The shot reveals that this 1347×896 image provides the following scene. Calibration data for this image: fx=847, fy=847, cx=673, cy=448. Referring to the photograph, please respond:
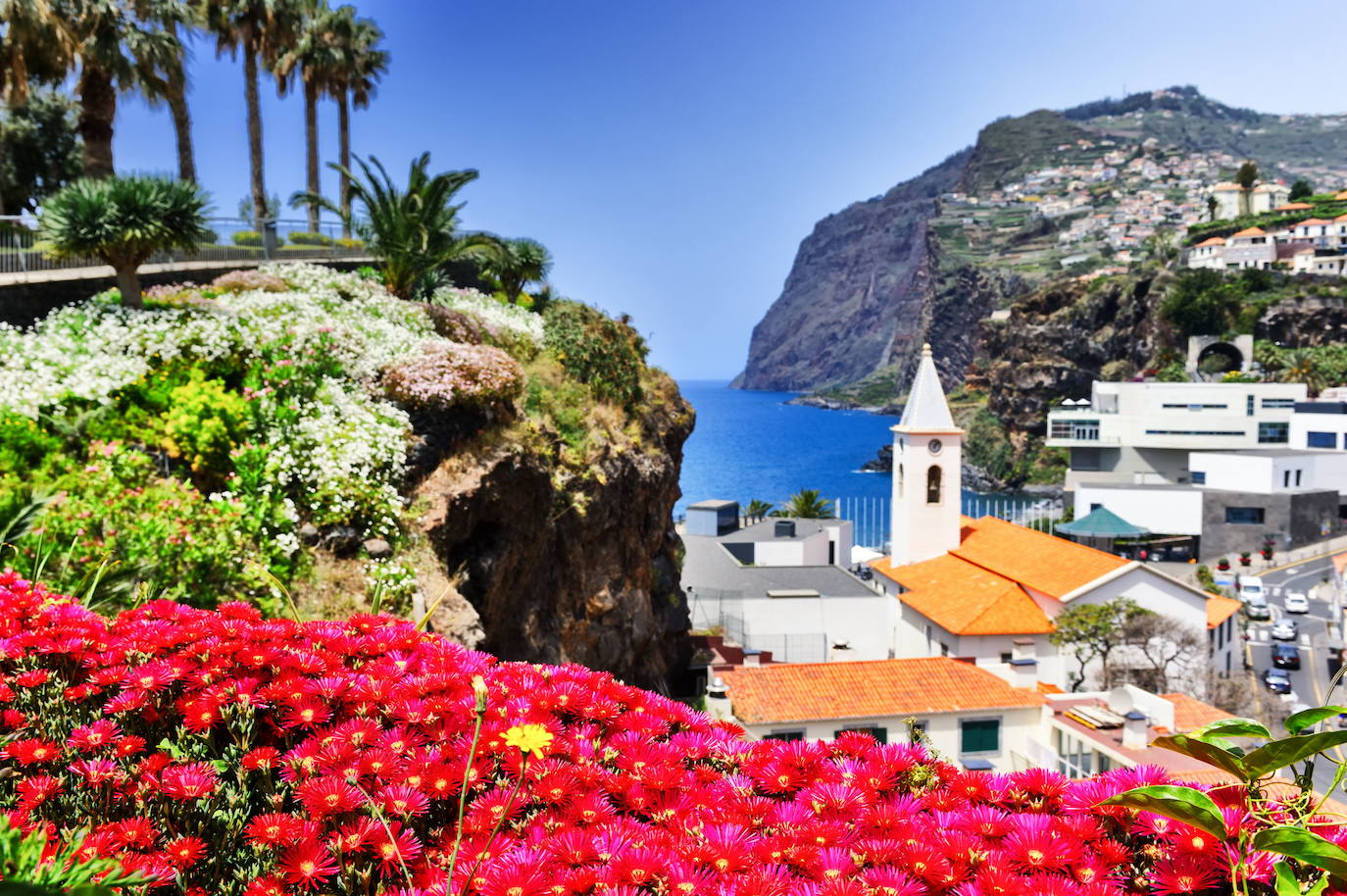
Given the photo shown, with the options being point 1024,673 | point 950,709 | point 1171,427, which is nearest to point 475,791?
point 950,709

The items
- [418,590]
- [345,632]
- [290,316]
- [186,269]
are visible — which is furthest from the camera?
[186,269]

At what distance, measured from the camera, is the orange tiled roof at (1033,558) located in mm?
28000

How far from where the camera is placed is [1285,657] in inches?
1284

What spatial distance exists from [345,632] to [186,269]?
55.1ft

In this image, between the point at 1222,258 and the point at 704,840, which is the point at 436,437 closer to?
the point at 704,840

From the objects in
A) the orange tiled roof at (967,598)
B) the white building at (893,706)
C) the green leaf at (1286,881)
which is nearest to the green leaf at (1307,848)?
the green leaf at (1286,881)

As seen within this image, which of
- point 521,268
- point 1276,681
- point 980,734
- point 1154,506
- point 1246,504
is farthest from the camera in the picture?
point 1154,506

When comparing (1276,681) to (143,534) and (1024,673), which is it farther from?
(143,534)

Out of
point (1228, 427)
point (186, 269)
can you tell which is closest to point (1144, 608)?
point (186, 269)

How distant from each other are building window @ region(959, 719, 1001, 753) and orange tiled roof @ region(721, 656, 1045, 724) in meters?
0.39

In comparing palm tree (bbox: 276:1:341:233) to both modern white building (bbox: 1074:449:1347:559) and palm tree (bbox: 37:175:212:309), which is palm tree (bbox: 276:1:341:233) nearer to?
palm tree (bbox: 37:175:212:309)

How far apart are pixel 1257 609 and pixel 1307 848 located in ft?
155

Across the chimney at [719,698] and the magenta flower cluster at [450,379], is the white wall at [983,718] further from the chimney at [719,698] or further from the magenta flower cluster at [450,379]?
the magenta flower cluster at [450,379]

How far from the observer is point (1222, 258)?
114 meters
